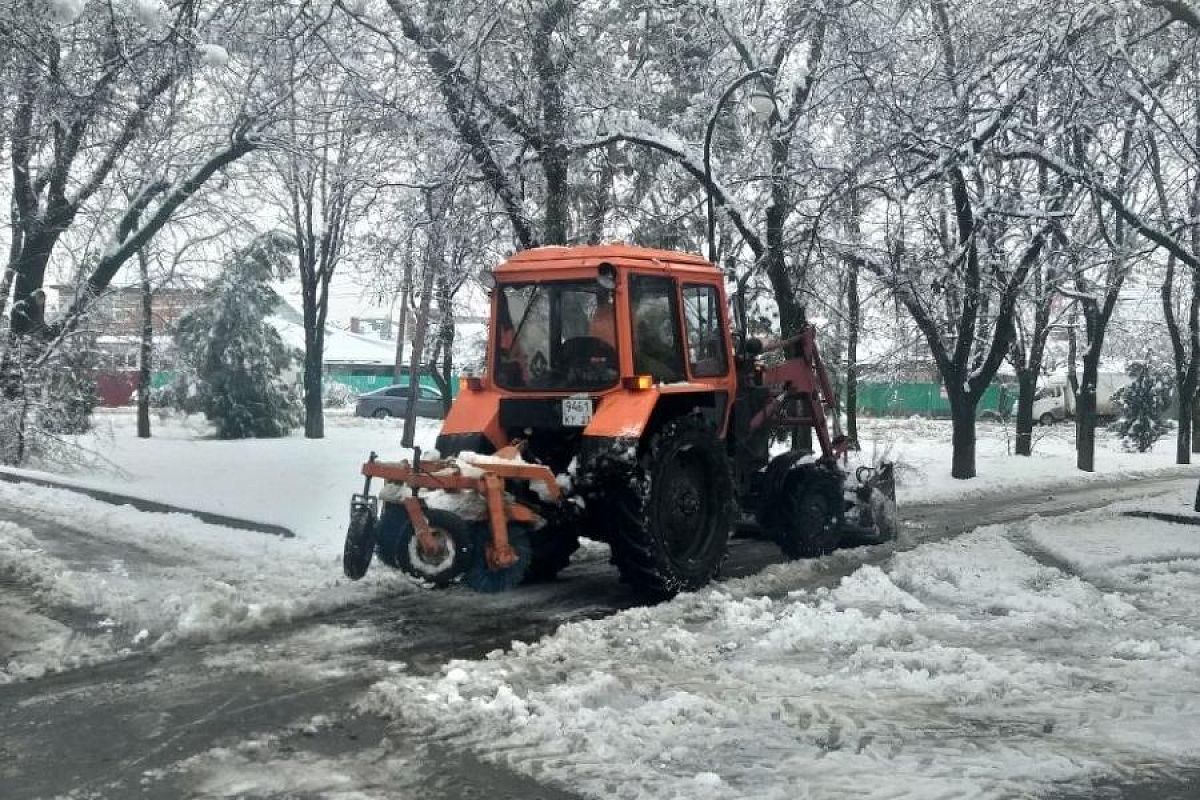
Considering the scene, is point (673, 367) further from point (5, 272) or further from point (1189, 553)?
point (5, 272)

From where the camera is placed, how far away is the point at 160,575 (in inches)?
343

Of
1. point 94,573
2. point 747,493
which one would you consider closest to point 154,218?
point 94,573

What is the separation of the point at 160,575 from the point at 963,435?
1438 cm

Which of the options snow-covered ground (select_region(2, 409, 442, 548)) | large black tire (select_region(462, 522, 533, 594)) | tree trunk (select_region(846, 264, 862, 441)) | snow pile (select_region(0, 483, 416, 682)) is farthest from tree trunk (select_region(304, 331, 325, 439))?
large black tire (select_region(462, 522, 533, 594))

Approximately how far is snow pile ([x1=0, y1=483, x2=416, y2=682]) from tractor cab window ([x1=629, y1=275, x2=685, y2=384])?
2.41 m

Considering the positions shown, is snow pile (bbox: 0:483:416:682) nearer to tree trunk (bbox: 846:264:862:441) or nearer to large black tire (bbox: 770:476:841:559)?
large black tire (bbox: 770:476:841:559)

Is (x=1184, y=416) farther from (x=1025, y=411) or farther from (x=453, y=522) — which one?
(x=453, y=522)

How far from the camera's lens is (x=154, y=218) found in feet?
52.1

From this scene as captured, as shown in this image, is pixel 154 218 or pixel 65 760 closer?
pixel 65 760

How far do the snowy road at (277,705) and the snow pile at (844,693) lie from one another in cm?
26

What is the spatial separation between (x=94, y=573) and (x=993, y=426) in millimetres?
39859

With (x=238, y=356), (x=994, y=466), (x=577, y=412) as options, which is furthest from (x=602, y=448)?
(x=238, y=356)

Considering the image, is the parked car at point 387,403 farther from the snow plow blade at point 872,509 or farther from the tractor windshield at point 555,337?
the tractor windshield at point 555,337

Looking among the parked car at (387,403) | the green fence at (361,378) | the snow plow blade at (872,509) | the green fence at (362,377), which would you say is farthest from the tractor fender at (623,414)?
the green fence at (362,377)
